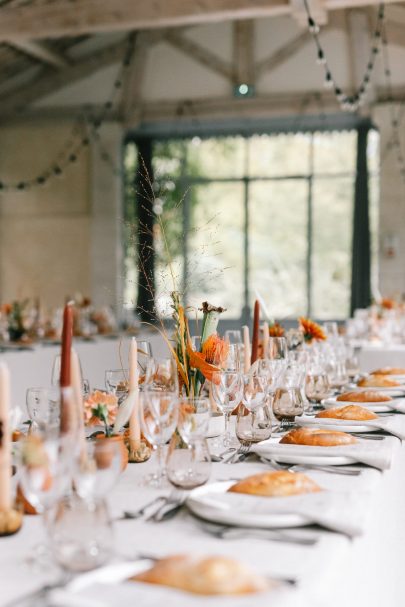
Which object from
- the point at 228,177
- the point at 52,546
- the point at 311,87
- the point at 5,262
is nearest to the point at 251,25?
the point at 311,87

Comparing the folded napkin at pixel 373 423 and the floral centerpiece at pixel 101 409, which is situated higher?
the floral centerpiece at pixel 101 409

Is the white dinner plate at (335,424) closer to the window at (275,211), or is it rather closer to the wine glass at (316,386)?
Answer: the wine glass at (316,386)

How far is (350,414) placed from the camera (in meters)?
2.25

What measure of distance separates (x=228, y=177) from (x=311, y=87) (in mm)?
1687

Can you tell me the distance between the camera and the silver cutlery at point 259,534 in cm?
129

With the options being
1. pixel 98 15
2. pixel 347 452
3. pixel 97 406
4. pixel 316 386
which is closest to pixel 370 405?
pixel 316 386

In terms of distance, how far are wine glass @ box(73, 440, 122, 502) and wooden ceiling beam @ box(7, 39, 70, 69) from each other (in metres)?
10.1

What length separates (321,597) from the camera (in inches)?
44.4

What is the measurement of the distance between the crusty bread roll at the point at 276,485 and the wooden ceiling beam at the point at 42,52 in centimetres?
1000

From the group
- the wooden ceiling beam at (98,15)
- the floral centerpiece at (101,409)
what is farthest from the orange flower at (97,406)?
the wooden ceiling beam at (98,15)

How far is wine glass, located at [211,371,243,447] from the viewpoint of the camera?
78.9 inches

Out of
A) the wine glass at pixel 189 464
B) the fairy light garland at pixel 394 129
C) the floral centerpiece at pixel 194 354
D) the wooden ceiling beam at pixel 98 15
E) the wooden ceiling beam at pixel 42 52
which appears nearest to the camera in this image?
the wine glass at pixel 189 464

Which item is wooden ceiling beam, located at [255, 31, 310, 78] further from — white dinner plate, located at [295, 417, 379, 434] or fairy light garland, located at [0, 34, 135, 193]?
white dinner plate, located at [295, 417, 379, 434]

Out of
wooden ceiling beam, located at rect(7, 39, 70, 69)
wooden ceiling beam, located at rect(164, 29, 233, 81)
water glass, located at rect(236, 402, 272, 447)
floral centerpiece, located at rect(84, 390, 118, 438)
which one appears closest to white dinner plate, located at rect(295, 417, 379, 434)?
water glass, located at rect(236, 402, 272, 447)
